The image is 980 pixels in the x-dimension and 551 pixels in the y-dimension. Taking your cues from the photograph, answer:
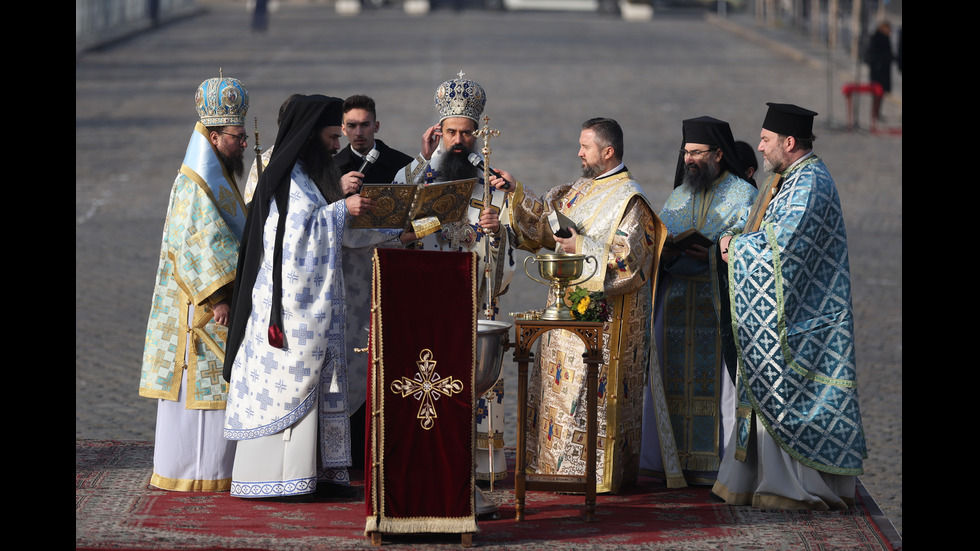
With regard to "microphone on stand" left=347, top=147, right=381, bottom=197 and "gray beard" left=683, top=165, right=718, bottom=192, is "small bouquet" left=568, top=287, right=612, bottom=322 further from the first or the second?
"microphone on stand" left=347, top=147, right=381, bottom=197

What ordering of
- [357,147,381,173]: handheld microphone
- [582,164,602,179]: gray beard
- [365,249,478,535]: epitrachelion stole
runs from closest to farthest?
[365,249,478,535]: epitrachelion stole, [582,164,602,179]: gray beard, [357,147,381,173]: handheld microphone

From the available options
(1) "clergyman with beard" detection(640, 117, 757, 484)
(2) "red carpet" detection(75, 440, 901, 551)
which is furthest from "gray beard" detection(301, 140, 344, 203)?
(1) "clergyman with beard" detection(640, 117, 757, 484)

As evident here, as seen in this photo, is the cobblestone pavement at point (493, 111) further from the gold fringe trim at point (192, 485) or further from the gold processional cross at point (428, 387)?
the gold processional cross at point (428, 387)

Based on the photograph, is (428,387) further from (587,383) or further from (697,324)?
(697,324)

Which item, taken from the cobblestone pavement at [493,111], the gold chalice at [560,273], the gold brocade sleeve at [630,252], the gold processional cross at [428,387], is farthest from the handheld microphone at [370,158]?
the cobblestone pavement at [493,111]

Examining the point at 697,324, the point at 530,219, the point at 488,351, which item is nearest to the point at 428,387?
the point at 488,351

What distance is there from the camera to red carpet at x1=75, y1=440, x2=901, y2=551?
5500 millimetres

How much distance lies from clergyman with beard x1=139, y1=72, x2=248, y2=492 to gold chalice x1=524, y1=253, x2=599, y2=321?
59.5 inches

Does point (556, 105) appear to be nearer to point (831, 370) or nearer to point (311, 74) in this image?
point (311, 74)

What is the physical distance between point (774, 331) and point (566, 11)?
130ft

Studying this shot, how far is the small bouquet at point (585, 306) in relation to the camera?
589cm

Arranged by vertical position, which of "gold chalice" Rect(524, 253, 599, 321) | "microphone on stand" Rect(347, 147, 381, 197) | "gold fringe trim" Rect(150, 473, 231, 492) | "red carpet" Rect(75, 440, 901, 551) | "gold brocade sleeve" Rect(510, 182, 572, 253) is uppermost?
"microphone on stand" Rect(347, 147, 381, 197)

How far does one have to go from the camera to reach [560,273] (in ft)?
19.2

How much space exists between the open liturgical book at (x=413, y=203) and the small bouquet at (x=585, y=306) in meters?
0.68
